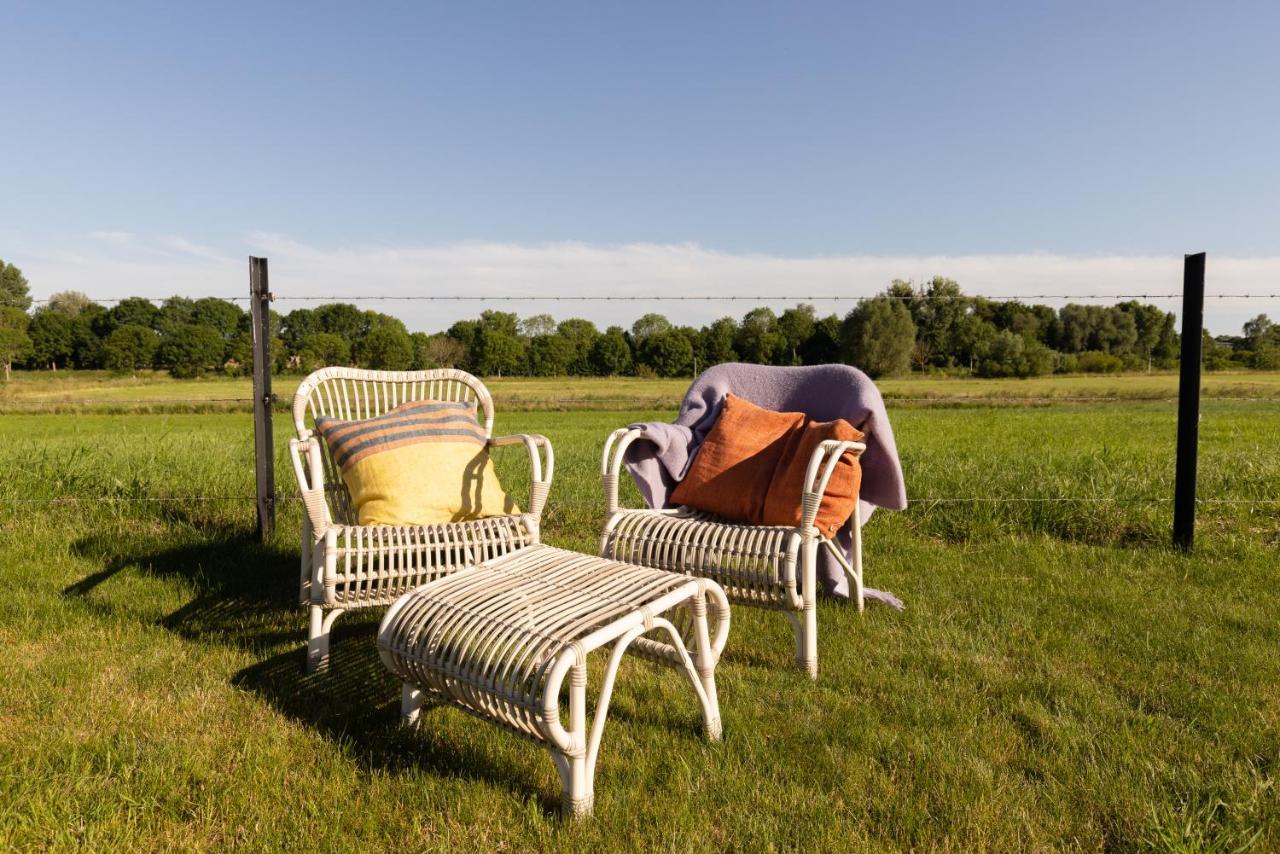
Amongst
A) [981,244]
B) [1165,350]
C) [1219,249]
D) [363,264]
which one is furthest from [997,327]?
[363,264]

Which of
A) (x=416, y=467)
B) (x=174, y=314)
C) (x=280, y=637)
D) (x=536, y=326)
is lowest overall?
(x=280, y=637)

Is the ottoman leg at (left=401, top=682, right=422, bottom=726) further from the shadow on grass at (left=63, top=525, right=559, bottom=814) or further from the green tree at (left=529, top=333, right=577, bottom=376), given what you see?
the green tree at (left=529, top=333, right=577, bottom=376)

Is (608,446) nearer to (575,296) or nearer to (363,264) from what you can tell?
(575,296)

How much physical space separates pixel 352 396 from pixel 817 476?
2.10 m

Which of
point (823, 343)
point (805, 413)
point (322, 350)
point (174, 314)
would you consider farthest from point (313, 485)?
point (174, 314)

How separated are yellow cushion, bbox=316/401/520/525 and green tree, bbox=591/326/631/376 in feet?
9.92

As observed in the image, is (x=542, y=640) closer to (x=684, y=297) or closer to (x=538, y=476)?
(x=538, y=476)

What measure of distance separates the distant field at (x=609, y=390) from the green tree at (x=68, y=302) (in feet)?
3.31

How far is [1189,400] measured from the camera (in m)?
3.77

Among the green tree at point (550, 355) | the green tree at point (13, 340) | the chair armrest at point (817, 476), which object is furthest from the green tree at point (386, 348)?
the green tree at point (13, 340)

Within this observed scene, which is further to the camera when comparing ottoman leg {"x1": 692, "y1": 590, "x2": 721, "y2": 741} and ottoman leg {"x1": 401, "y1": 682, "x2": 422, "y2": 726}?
ottoman leg {"x1": 401, "y1": 682, "x2": 422, "y2": 726}

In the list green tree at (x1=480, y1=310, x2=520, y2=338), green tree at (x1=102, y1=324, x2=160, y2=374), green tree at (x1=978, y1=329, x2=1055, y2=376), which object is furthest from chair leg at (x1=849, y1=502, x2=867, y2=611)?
green tree at (x1=102, y1=324, x2=160, y2=374)

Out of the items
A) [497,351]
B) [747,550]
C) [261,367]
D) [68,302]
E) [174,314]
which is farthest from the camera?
[68,302]

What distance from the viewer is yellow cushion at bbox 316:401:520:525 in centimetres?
262
